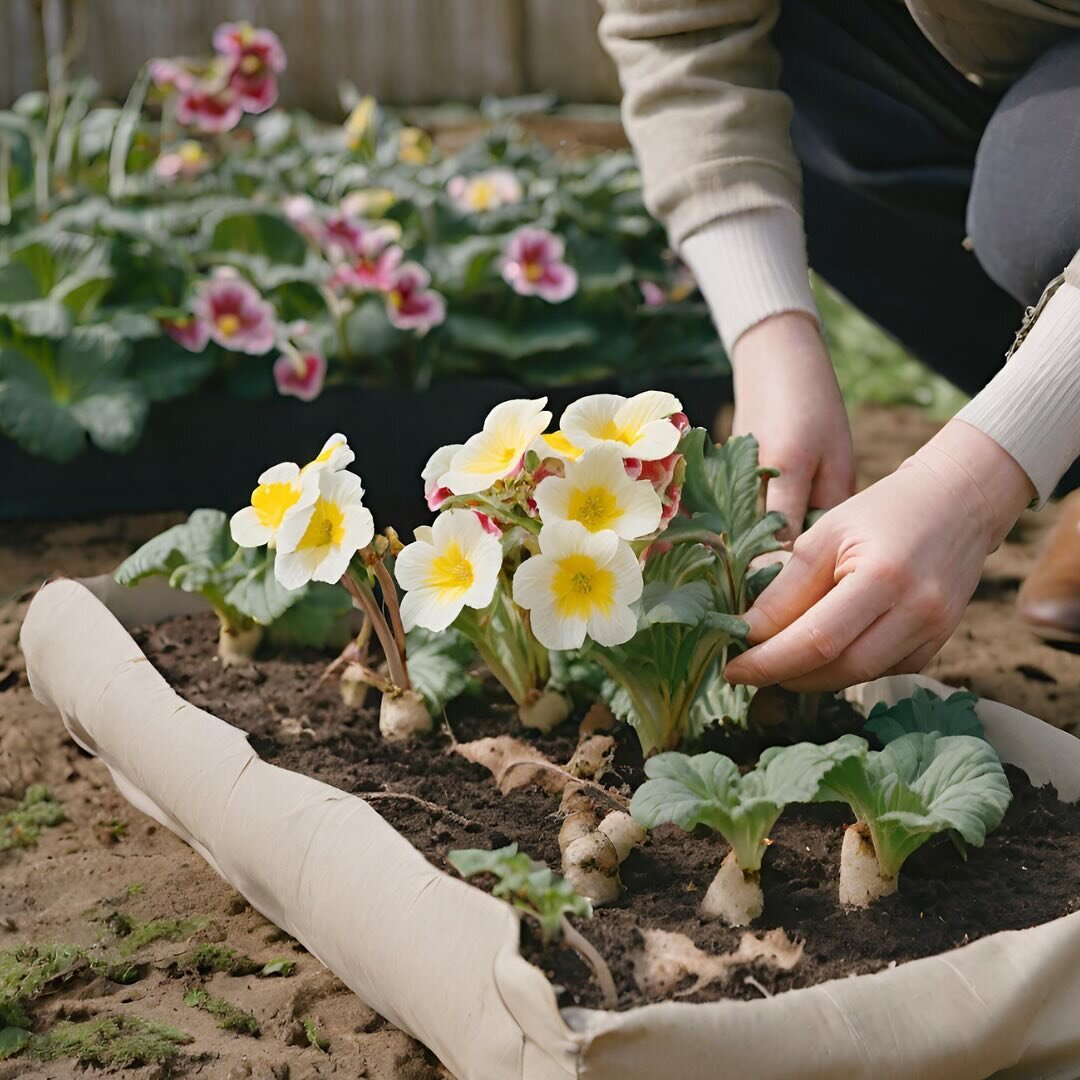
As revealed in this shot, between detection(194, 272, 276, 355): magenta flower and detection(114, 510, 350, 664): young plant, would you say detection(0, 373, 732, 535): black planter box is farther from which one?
detection(114, 510, 350, 664): young plant

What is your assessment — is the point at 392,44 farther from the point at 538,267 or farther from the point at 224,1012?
the point at 224,1012

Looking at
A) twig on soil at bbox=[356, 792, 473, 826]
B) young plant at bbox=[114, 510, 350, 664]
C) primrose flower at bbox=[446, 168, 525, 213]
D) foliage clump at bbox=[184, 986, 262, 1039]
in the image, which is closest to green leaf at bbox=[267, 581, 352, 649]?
young plant at bbox=[114, 510, 350, 664]

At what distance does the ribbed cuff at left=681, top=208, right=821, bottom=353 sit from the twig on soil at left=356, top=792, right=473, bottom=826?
2.30 ft

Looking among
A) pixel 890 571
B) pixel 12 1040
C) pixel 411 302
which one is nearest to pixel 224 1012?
pixel 12 1040

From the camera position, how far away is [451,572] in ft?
4.41

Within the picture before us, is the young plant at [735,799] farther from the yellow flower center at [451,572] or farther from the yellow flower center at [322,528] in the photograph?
the yellow flower center at [322,528]

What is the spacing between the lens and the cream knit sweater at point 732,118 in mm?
1693

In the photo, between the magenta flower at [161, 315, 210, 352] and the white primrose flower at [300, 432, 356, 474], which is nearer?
the white primrose flower at [300, 432, 356, 474]

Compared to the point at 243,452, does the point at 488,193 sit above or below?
above

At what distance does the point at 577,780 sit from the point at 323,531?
1.14ft

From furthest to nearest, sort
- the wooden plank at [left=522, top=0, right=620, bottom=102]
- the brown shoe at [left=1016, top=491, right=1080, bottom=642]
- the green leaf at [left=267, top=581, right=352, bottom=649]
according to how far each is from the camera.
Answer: the wooden plank at [left=522, top=0, right=620, bottom=102] < the brown shoe at [left=1016, top=491, right=1080, bottom=642] < the green leaf at [left=267, top=581, right=352, bottom=649]

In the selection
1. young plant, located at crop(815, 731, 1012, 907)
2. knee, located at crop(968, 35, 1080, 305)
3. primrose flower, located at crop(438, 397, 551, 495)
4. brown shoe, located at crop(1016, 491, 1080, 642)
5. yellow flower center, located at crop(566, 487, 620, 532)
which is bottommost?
brown shoe, located at crop(1016, 491, 1080, 642)

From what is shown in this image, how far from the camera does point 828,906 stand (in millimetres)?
1219

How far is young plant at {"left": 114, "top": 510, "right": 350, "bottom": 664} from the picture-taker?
5.26 feet
